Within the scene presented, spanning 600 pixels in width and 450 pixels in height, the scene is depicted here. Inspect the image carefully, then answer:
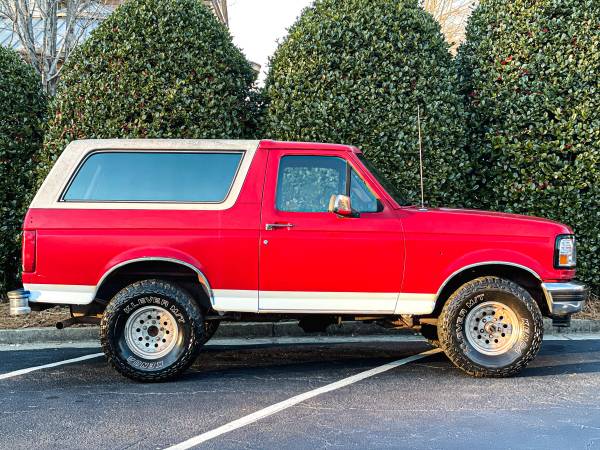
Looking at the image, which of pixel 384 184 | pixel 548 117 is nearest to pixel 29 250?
pixel 384 184

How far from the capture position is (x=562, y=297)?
6.05 m

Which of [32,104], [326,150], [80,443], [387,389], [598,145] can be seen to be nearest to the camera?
[80,443]

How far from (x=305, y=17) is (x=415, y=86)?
184cm

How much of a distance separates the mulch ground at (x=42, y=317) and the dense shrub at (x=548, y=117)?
48cm

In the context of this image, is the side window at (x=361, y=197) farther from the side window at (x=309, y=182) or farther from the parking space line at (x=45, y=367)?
the parking space line at (x=45, y=367)

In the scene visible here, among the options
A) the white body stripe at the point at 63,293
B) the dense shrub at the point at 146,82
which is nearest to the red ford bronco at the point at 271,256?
the white body stripe at the point at 63,293

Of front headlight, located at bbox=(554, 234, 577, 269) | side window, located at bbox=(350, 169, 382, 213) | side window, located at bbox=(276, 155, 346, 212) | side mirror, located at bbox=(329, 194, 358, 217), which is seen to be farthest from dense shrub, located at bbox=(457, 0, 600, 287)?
side mirror, located at bbox=(329, 194, 358, 217)

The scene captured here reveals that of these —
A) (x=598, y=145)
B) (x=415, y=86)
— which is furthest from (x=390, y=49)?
(x=598, y=145)

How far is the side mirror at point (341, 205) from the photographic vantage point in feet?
19.0

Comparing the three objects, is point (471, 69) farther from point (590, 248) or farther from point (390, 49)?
point (590, 248)

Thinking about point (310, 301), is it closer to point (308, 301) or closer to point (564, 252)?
point (308, 301)

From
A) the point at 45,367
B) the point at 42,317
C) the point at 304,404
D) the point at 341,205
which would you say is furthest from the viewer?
the point at 42,317

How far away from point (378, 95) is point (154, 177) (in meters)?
3.95

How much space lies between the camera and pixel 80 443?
448 cm
